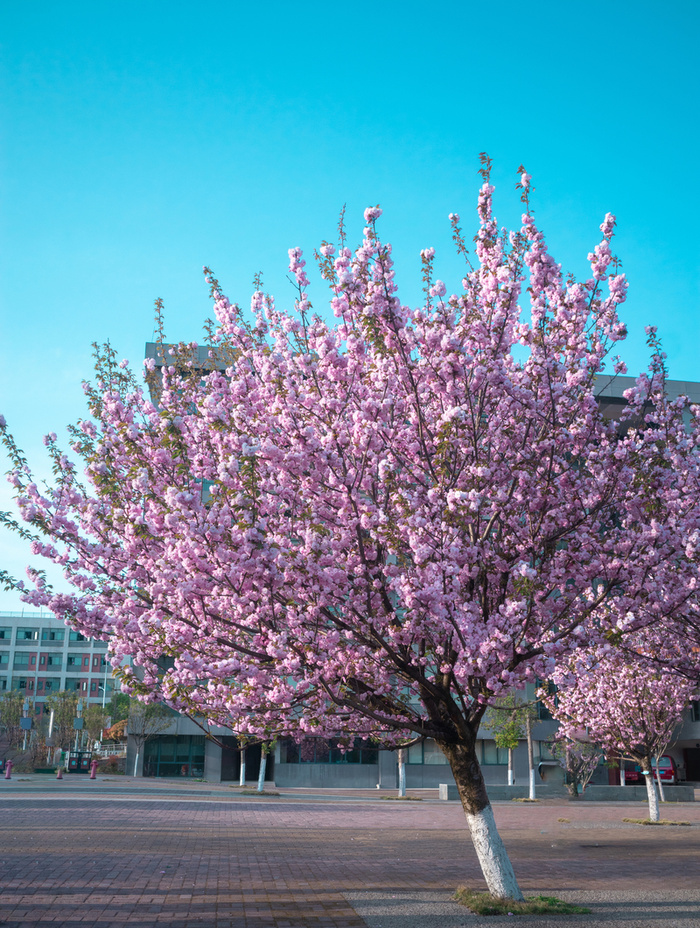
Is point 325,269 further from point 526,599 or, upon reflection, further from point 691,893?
point 691,893

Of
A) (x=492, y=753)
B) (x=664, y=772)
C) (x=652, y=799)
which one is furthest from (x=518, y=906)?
(x=664, y=772)

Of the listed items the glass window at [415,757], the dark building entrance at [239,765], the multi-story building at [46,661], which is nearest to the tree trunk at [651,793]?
the glass window at [415,757]

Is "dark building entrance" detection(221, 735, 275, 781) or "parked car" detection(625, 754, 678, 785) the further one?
"parked car" detection(625, 754, 678, 785)

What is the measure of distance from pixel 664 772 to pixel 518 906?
2002 inches

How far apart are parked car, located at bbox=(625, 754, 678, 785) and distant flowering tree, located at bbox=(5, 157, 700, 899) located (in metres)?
50.9

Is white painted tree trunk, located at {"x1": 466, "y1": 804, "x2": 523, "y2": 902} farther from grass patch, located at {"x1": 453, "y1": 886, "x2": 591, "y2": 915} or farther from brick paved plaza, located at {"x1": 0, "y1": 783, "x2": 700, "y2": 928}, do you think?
brick paved plaza, located at {"x1": 0, "y1": 783, "x2": 700, "y2": 928}

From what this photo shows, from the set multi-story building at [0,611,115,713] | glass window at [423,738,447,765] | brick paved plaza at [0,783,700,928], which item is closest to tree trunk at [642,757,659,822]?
brick paved plaza at [0,783,700,928]

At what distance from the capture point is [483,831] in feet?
36.4

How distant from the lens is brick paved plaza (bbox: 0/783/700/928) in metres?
10.7

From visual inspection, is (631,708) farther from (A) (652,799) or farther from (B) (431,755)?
(B) (431,755)

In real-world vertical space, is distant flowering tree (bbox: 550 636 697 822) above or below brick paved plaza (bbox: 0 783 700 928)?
above

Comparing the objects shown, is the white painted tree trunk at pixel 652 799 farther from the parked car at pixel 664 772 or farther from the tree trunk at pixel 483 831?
the parked car at pixel 664 772

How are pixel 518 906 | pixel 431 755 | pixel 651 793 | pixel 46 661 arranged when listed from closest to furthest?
1. pixel 518 906
2. pixel 651 793
3. pixel 431 755
4. pixel 46 661

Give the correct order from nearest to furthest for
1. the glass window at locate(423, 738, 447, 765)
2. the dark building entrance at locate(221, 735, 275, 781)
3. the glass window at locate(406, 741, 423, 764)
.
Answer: the glass window at locate(423, 738, 447, 765) → the glass window at locate(406, 741, 423, 764) → the dark building entrance at locate(221, 735, 275, 781)
